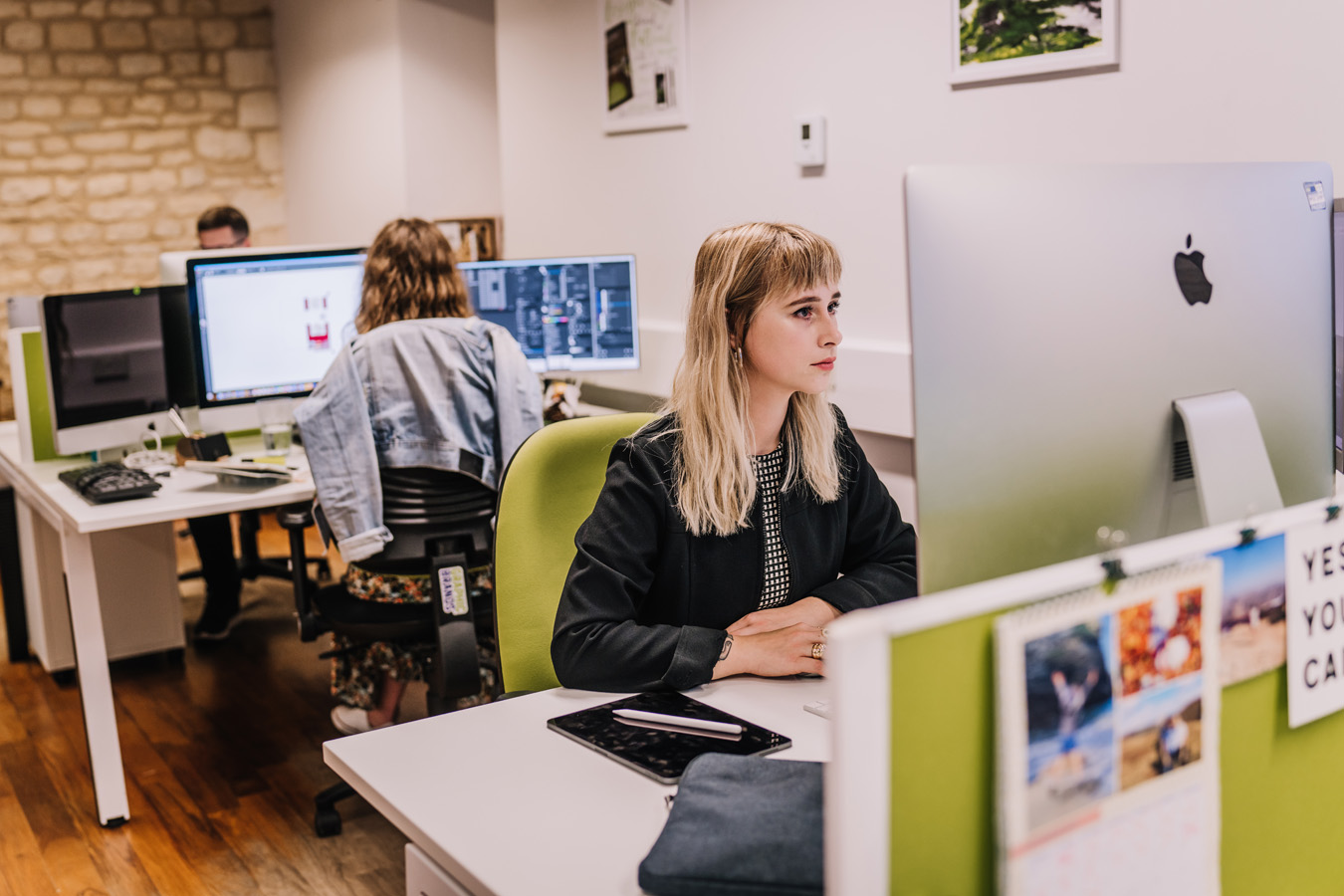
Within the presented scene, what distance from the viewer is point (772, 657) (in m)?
1.50

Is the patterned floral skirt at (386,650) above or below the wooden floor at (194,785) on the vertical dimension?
above

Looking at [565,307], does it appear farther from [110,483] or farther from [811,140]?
[110,483]

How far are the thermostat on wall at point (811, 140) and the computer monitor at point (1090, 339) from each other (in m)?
2.09

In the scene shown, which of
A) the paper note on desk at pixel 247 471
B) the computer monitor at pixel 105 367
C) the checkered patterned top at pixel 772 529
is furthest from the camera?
the computer monitor at pixel 105 367

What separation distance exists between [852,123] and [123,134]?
4.49 m

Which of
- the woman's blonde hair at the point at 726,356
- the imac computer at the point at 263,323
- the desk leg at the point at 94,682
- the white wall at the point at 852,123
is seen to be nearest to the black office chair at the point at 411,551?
the desk leg at the point at 94,682

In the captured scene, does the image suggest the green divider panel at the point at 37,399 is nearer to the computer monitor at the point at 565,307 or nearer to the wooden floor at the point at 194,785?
the wooden floor at the point at 194,785

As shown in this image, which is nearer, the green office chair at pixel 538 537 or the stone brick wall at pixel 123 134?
the green office chair at pixel 538 537

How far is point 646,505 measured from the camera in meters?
1.57

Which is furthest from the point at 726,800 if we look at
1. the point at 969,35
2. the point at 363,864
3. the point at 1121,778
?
the point at 969,35

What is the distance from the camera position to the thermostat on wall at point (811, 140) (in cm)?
317

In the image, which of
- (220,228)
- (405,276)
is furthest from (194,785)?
(220,228)

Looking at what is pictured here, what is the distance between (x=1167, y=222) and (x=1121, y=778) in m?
0.47

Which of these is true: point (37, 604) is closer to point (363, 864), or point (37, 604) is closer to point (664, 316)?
point (363, 864)
